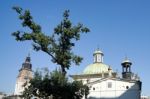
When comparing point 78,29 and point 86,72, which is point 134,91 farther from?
point 78,29

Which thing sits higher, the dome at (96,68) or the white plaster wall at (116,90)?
the dome at (96,68)

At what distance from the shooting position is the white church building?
48844mm

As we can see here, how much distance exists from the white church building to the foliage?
54.4ft

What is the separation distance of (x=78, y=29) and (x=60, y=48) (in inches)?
107

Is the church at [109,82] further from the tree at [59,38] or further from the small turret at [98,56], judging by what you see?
the tree at [59,38]

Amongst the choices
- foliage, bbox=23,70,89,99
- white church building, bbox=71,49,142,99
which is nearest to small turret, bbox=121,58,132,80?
white church building, bbox=71,49,142,99

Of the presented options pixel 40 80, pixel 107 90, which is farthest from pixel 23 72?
pixel 40 80

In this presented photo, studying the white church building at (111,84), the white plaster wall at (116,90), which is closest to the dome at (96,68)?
the white church building at (111,84)

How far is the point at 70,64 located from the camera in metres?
27.5

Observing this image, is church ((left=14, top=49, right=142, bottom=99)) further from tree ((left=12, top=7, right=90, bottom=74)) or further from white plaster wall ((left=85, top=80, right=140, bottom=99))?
tree ((left=12, top=7, right=90, bottom=74))

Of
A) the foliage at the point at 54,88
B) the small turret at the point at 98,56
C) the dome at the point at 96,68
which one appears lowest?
the foliage at the point at 54,88

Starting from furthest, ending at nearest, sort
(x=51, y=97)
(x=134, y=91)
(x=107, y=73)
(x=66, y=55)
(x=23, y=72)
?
(x=23, y=72) < (x=107, y=73) < (x=134, y=91) < (x=51, y=97) < (x=66, y=55)

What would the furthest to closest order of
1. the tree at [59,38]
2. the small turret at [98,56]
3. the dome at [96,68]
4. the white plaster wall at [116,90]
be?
A: the small turret at [98,56] < the dome at [96,68] < the white plaster wall at [116,90] < the tree at [59,38]

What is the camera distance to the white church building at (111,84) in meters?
48.8
